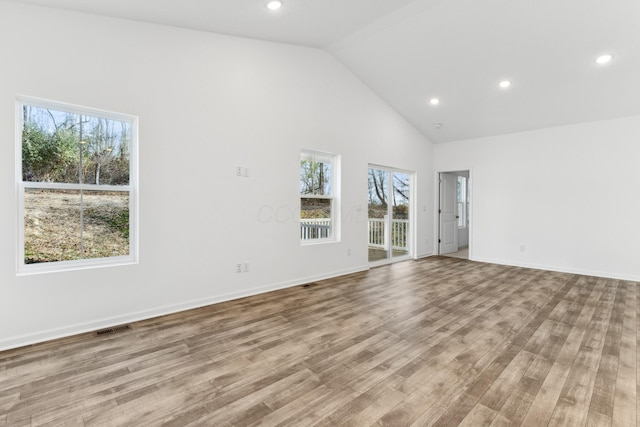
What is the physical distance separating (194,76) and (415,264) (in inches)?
198

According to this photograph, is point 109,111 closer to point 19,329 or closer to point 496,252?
point 19,329

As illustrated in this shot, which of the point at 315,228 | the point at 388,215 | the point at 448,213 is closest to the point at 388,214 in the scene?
the point at 388,215

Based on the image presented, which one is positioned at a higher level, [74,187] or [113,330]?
[74,187]

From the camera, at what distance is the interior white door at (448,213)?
24.3 ft

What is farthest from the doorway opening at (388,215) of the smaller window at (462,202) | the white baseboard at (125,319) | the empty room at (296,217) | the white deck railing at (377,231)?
the smaller window at (462,202)

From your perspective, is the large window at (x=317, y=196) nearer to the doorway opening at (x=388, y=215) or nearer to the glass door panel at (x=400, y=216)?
the doorway opening at (x=388, y=215)

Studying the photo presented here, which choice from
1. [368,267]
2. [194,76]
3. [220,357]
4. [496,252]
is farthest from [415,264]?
[194,76]

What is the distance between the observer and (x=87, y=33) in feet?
9.18

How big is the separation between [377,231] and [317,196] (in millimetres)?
1857

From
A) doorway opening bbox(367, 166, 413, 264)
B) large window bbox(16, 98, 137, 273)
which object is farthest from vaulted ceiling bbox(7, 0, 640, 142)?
doorway opening bbox(367, 166, 413, 264)

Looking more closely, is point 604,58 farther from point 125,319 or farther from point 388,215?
point 125,319

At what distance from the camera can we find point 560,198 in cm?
557

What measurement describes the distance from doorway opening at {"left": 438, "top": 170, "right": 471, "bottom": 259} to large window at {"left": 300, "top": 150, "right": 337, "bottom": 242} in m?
3.49

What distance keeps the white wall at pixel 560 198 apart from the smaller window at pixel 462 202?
1707 millimetres
